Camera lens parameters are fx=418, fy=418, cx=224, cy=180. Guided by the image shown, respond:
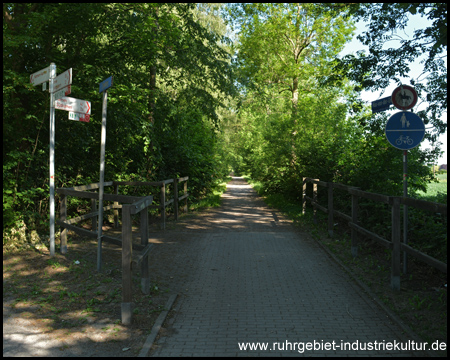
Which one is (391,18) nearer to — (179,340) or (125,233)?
(125,233)

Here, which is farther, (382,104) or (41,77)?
(41,77)

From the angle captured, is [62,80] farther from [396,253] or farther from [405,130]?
[396,253]

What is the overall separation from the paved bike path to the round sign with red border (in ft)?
9.44

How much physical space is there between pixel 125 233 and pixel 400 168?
23.2 ft

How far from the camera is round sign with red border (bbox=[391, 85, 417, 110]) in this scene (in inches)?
266

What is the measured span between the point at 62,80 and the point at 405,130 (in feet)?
18.6

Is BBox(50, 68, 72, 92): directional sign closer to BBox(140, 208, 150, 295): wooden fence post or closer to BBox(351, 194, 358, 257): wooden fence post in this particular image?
BBox(140, 208, 150, 295): wooden fence post

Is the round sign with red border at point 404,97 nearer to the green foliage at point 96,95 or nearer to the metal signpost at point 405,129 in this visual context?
the metal signpost at point 405,129

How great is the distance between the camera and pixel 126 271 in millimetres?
4625

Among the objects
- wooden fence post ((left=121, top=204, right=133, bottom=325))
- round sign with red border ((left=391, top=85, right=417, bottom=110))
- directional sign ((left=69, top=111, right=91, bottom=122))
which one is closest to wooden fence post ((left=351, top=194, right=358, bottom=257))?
round sign with red border ((left=391, top=85, right=417, bottom=110))

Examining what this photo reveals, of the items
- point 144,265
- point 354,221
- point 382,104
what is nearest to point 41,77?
point 144,265

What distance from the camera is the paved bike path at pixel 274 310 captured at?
3.97 metres

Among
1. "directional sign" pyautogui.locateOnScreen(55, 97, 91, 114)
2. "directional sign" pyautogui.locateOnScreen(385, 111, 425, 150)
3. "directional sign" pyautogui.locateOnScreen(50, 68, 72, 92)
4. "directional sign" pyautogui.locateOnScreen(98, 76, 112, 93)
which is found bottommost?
"directional sign" pyautogui.locateOnScreen(385, 111, 425, 150)

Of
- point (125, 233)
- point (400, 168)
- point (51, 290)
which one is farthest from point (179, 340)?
point (400, 168)
